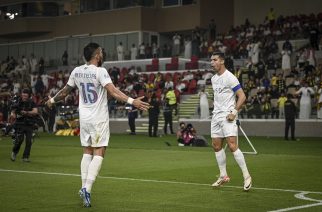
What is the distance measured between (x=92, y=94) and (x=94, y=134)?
643 millimetres

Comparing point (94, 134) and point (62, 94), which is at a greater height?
point (62, 94)

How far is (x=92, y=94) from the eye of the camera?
10.1m

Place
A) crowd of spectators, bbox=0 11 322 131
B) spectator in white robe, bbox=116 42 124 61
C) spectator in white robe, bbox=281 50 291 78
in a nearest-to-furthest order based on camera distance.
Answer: crowd of spectators, bbox=0 11 322 131
spectator in white robe, bbox=281 50 291 78
spectator in white robe, bbox=116 42 124 61

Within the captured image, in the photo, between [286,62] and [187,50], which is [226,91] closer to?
[286,62]

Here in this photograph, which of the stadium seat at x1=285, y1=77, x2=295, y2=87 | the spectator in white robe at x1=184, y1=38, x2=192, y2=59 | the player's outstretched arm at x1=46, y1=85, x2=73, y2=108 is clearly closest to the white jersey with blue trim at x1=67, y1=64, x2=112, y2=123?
the player's outstretched arm at x1=46, y1=85, x2=73, y2=108

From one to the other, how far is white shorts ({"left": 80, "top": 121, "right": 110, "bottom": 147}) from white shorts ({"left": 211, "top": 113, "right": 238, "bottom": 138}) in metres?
2.72

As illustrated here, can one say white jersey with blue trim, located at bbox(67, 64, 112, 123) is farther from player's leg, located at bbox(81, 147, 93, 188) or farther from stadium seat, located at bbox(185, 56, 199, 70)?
stadium seat, located at bbox(185, 56, 199, 70)

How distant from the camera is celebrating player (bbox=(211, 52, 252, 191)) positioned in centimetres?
1181

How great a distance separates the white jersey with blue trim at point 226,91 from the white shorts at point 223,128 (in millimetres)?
169

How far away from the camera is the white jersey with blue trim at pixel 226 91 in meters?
12.0

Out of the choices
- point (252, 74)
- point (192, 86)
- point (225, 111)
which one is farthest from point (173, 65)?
point (225, 111)

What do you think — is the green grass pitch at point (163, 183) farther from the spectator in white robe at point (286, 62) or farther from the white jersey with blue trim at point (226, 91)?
the spectator in white robe at point (286, 62)

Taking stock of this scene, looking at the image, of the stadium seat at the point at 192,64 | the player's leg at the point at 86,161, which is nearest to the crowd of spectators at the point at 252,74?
the stadium seat at the point at 192,64

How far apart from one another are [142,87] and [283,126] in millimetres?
11295
